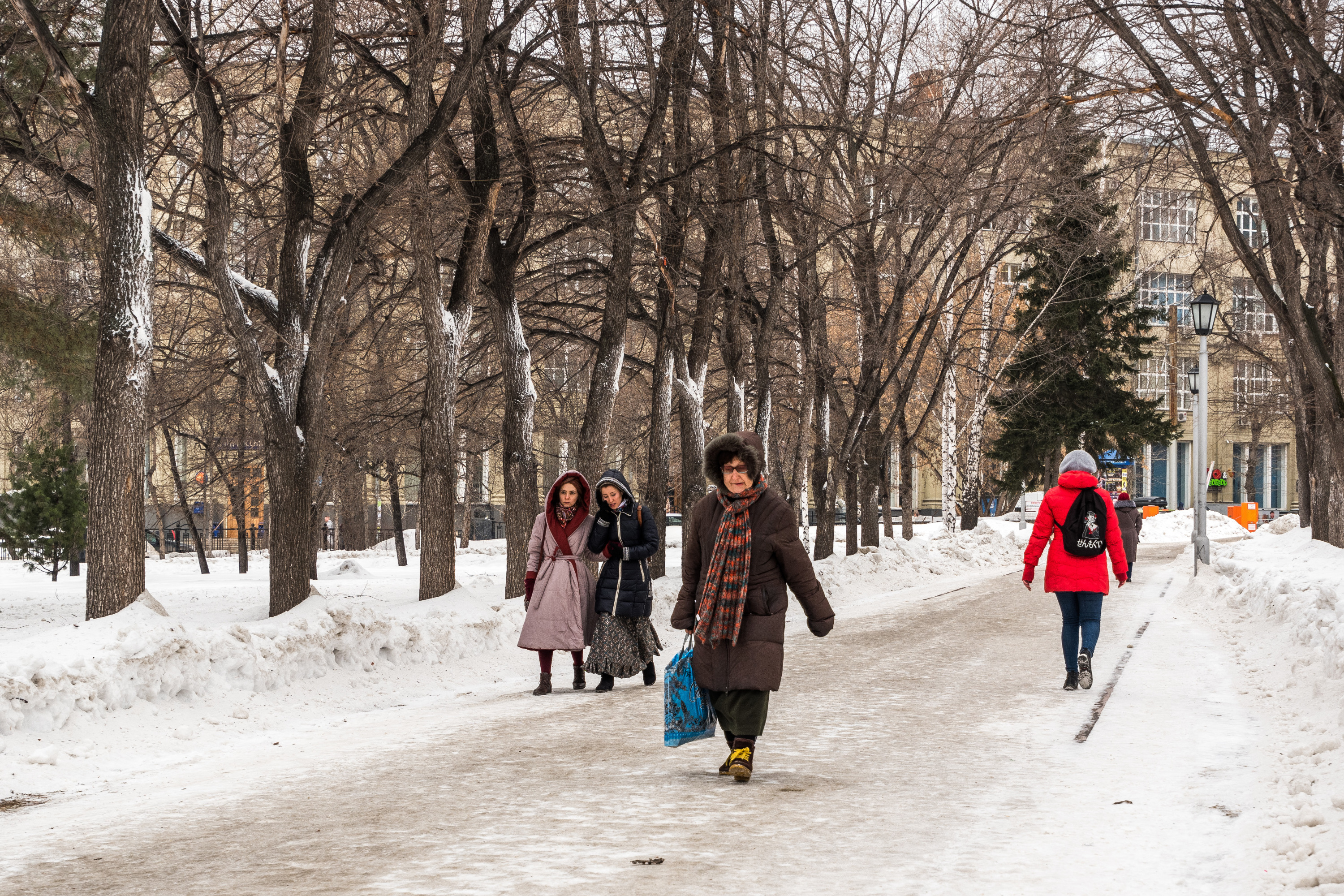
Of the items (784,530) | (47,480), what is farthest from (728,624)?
(47,480)

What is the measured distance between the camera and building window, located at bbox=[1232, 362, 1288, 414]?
4244 cm

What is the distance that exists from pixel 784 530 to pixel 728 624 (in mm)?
596

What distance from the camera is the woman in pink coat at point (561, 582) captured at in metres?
10.6

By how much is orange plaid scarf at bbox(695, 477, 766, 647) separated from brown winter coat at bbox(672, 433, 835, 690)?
44 mm

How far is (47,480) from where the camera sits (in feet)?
86.0

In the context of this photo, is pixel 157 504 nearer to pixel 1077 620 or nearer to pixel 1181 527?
pixel 1077 620

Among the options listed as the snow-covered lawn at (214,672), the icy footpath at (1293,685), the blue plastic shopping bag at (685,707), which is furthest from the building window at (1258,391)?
the blue plastic shopping bag at (685,707)

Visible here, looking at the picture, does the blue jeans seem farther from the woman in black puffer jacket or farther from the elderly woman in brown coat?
the elderly woman in brown coat

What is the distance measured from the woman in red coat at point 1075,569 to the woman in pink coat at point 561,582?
371cm

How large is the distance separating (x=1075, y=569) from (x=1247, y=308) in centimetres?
2869

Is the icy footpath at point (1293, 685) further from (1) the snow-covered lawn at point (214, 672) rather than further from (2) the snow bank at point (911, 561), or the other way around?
(1) the snow-covered lawn at point (214, 672)

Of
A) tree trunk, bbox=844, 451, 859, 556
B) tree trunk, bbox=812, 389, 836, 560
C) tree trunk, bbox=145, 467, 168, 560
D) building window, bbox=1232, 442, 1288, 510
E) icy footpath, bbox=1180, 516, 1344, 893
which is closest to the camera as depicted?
icy footpath, bbox=1180, 516, 1344, 893

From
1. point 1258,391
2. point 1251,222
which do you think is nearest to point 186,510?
point 1251,222

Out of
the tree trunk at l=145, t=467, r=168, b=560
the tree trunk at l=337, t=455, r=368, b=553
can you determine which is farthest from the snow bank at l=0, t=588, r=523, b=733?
the tree trunk at l=145, t=467, r=168, b=560
